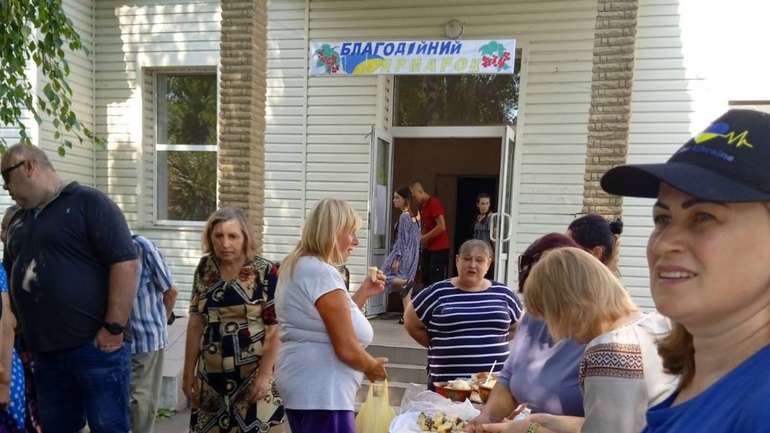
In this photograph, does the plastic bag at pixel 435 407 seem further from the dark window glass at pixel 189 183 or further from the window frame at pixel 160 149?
the dark window glass at pixel 189 183

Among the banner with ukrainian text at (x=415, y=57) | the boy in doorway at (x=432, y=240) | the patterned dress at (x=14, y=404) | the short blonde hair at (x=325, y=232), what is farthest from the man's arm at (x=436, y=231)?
the patterned dress at (x=14, y=404)

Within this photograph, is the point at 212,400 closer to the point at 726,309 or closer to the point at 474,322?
the point at 474,322

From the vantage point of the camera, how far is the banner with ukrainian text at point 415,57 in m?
5.28

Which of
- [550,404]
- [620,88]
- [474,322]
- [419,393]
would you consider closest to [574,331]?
[550,404]

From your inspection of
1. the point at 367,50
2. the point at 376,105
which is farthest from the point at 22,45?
the point at 376,105

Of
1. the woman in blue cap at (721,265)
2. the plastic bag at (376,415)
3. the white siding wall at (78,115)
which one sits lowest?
the plastic bag at (376,415)

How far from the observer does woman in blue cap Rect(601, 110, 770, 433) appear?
2.58 feet

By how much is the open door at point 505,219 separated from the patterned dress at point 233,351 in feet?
13.3

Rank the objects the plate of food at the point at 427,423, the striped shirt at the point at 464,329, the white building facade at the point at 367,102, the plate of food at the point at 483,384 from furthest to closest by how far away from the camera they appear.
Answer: the white building facade at the point at 367,102 < the striped shirt at the point at 464,329 < the plate of food at the point at 483,384 < the plate of food at the point at 427,423

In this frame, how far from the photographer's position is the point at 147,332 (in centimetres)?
347

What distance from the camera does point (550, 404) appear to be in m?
1.73

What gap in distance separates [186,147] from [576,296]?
7050mm

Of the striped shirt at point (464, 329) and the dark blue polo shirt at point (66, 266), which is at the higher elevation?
the dark blue polo shirt at point (66, 266)

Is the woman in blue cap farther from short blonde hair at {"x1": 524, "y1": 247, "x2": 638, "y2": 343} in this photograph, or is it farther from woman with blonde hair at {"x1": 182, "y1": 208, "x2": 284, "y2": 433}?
woman with blonde hair at {"x1": 182, "y1": 208, "x2": 284, "y2": 433}
